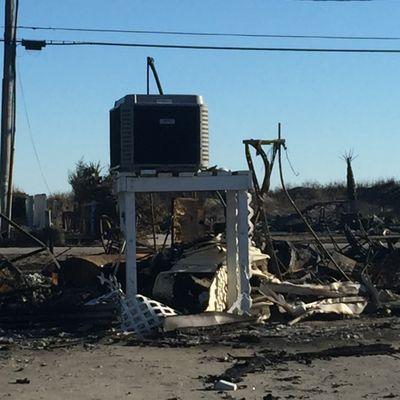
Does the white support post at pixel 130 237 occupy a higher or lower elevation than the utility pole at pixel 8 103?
lower

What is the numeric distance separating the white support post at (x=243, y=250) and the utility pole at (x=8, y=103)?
645 inches

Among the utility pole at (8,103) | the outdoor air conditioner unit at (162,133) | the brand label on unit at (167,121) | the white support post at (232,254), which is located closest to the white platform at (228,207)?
the white support post at (232,254)

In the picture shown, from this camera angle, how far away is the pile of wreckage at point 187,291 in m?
11.8

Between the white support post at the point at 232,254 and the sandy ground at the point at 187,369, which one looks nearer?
the sandy ground at the point at 187,369

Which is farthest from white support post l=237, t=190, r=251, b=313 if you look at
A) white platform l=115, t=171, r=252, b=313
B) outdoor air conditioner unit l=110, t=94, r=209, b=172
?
outdoor air conditioner unit l=110, t=94, r=209, b=172

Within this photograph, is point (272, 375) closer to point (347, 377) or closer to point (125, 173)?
point (347, 377)

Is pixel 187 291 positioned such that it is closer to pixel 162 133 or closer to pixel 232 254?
pixel 232 254

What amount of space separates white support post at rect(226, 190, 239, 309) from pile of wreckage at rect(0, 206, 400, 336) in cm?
13

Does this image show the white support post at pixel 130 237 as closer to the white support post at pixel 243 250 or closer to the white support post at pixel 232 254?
the white support post at pixel 232 254

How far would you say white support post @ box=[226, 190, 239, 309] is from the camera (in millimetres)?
12633

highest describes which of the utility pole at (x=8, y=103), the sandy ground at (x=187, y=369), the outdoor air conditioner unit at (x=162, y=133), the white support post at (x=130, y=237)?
the utility pole at (x=8, y=103)

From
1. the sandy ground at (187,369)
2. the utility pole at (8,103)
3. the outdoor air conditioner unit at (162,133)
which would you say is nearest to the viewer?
the sandy ground at (187,369)

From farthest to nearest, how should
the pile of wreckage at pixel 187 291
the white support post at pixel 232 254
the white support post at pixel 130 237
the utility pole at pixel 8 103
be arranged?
1. the utility pole at pixel 8 103
2. the white support post at pixel 232 254
3. the white support post at pixel 130 237
4. the pile of wreckage at pixel 187 291

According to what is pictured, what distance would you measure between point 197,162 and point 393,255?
6.05m
